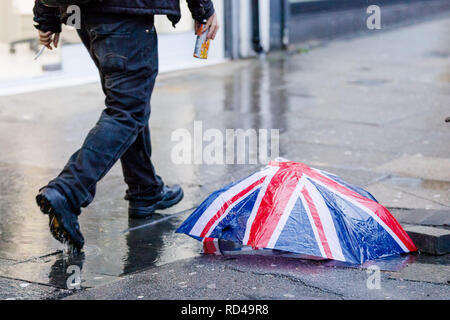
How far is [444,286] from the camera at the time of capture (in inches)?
150

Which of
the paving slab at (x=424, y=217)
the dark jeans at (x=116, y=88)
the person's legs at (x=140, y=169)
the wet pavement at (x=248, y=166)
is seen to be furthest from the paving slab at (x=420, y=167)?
the dark jeans at (x=116, y=88)

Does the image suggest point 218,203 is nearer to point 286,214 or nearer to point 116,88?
point 286,214

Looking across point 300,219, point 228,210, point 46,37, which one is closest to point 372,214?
point 300,219

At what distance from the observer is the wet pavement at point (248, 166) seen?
13.0ft

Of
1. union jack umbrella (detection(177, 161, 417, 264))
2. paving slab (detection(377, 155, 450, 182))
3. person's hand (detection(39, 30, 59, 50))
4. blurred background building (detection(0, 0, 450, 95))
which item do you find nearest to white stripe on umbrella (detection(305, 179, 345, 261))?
union jack umbrella (detection(177, 161, 417, 264))

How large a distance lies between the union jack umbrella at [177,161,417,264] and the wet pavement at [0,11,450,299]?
10 cm

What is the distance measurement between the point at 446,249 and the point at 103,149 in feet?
5.73

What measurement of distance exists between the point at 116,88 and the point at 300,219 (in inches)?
44.6

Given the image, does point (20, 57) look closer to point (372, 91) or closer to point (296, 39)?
point (372, 91)

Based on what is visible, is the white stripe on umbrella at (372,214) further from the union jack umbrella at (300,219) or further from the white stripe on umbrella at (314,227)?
the white stripe on umbrella at (314,227)

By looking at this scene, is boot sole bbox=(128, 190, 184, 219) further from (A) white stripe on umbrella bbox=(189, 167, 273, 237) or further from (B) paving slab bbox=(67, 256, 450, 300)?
(B) paving slab bbox=(67, 256, 450, 300)

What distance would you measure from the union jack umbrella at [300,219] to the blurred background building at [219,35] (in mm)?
6298

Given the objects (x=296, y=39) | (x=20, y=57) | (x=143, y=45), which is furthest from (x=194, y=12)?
(x=296, y=39)

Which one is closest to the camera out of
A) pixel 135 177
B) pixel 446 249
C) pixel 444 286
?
pixel 444 286
